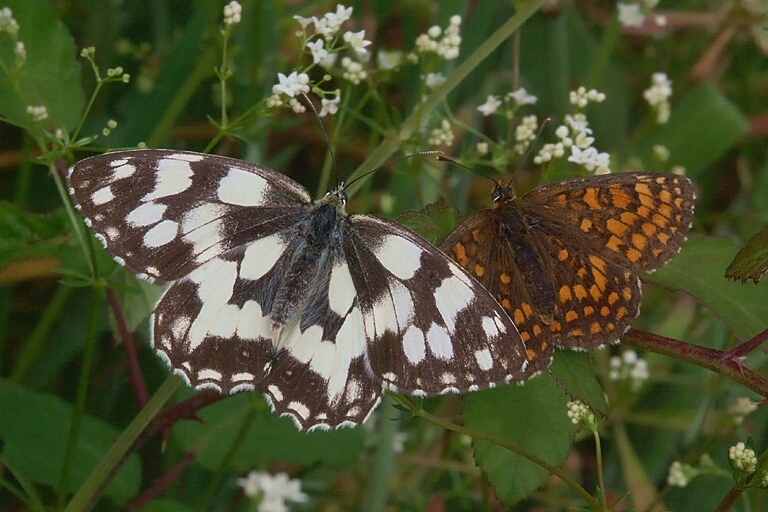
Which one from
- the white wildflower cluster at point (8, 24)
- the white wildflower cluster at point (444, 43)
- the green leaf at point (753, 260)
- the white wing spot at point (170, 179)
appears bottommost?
the green leaf at point (753, 260)

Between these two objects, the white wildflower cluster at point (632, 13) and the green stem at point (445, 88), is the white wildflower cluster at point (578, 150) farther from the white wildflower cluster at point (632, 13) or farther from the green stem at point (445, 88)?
the white wildflower cluster at point (632, 13)

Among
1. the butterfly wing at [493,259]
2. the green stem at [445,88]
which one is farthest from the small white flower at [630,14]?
the butterfly wing at [493,259]

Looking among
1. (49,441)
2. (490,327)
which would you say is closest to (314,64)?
(490,327)

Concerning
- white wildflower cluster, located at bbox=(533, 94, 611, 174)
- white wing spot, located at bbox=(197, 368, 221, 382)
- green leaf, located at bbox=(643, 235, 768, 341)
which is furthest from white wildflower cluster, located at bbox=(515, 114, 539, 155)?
white wing spot, located at bbox=(197, 368, 221, 382)

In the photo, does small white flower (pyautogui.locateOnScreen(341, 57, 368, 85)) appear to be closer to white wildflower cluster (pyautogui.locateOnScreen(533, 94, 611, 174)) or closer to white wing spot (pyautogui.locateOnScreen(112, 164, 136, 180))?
white wildflower cluster (pyautogui.locateOnScreen(533, 94, 611, 174))

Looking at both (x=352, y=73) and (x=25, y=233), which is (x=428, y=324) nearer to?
(x=352, y=73)

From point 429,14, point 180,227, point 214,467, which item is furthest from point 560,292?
point 429,14
